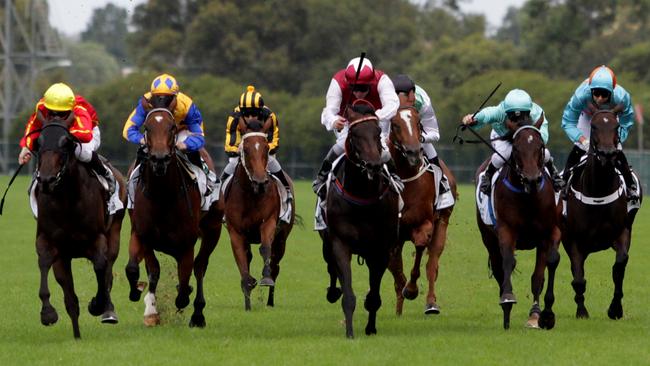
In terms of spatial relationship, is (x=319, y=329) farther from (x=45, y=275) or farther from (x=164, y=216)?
(x=45, y=275)

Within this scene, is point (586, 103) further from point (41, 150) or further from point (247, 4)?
point (247, 4)

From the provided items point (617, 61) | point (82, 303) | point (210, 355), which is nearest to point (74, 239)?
point (210, 355)

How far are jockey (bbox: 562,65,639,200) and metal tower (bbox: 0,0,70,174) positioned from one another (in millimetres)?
63855

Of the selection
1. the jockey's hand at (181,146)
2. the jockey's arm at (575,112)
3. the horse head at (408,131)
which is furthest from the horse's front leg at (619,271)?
the jockey's hand at (181,146)

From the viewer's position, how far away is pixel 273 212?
15.5m

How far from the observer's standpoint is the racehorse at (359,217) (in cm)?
1205

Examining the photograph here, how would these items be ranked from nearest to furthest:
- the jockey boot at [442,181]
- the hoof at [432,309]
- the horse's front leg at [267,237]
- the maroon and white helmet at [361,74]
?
1. the maroon and white helmet at [361,74]
2. the hoof at [432,309]
3. the horse's front leg at [267,237]
4. the jockey boot at [442,181]

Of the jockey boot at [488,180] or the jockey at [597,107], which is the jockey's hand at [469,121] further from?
the jockey at [597,107]

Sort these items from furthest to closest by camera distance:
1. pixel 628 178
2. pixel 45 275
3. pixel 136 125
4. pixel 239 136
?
pixel 239 136 < pixel 628 178 < pixel 136 125 < pixel 45 275

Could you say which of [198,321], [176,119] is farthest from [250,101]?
[198,321]

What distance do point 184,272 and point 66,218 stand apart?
1.69 metres

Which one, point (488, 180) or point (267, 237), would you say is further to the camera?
point (267, 237)

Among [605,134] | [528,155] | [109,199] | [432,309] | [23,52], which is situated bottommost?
[432,309]

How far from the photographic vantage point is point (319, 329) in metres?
13.3
